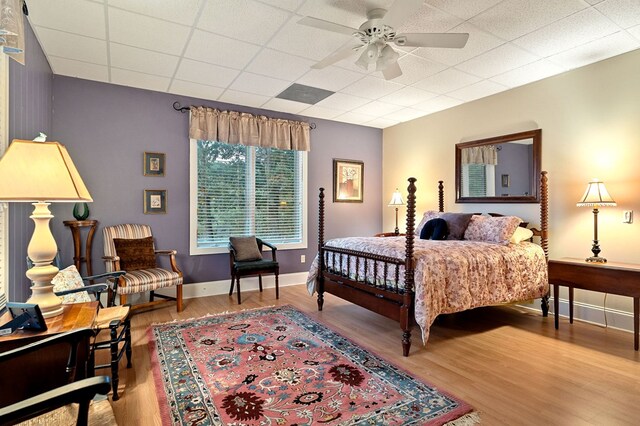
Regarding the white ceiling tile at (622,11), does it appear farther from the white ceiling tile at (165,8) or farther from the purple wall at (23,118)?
the purple wall at (23,118)

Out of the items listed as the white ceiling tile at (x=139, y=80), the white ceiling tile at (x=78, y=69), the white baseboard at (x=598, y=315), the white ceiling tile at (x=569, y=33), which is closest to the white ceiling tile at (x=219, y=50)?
the white ceiling tile at (x=139, y=80)

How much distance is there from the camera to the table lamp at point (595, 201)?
10.5ft

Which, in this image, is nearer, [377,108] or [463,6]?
[463,6]

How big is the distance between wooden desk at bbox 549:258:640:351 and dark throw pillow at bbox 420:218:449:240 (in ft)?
3.56

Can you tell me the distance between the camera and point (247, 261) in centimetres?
445

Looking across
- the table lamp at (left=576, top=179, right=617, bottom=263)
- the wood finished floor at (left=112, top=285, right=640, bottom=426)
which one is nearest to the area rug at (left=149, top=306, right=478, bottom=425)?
the wood finished floor at (left=112, top=285, right=640, bottom=426)

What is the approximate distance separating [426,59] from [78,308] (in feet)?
11.6

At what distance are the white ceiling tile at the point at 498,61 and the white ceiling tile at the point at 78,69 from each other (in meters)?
3.83

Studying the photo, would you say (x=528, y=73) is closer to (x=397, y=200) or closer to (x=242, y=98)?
(x=397, y=200)

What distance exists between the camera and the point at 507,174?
4.29 m

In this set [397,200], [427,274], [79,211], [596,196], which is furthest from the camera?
[397,200]

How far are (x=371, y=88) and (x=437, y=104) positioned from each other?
1217 millimetres

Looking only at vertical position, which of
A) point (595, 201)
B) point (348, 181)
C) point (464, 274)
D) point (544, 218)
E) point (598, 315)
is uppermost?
point (348, 181)

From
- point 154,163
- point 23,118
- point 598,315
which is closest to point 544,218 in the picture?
point 598,315
